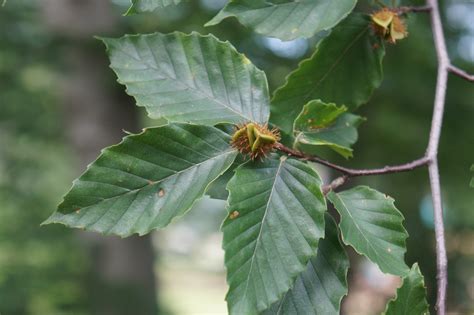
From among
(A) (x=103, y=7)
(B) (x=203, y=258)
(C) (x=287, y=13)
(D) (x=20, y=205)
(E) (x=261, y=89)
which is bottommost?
(B) (x=203, y=258)

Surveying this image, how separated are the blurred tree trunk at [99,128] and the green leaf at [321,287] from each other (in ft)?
14.0

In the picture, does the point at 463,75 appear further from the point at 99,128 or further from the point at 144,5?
the point at 99,128

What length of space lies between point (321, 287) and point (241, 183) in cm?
21

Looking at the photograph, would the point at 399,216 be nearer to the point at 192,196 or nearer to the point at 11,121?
the point at 192,196

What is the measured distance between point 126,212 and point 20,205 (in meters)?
5.52

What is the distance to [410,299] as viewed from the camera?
2.73 feet

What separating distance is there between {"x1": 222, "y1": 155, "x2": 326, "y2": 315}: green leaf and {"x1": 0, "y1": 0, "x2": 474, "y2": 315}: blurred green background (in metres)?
3.16

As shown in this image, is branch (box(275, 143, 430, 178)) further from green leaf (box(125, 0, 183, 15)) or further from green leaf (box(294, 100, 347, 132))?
green leaf (box(125, 0, 183, 15))

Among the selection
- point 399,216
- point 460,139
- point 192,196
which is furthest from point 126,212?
point 460,139

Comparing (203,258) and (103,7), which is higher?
(103,7)

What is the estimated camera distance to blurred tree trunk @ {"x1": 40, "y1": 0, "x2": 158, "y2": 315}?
16.3 feet

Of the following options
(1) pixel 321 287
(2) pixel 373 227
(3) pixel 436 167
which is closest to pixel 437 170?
(3) pixel 436 167

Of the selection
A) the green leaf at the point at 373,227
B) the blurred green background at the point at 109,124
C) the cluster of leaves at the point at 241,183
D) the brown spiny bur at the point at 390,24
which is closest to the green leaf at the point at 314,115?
the cluster of leaves at the point at 241,183

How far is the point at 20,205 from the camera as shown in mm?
5992
